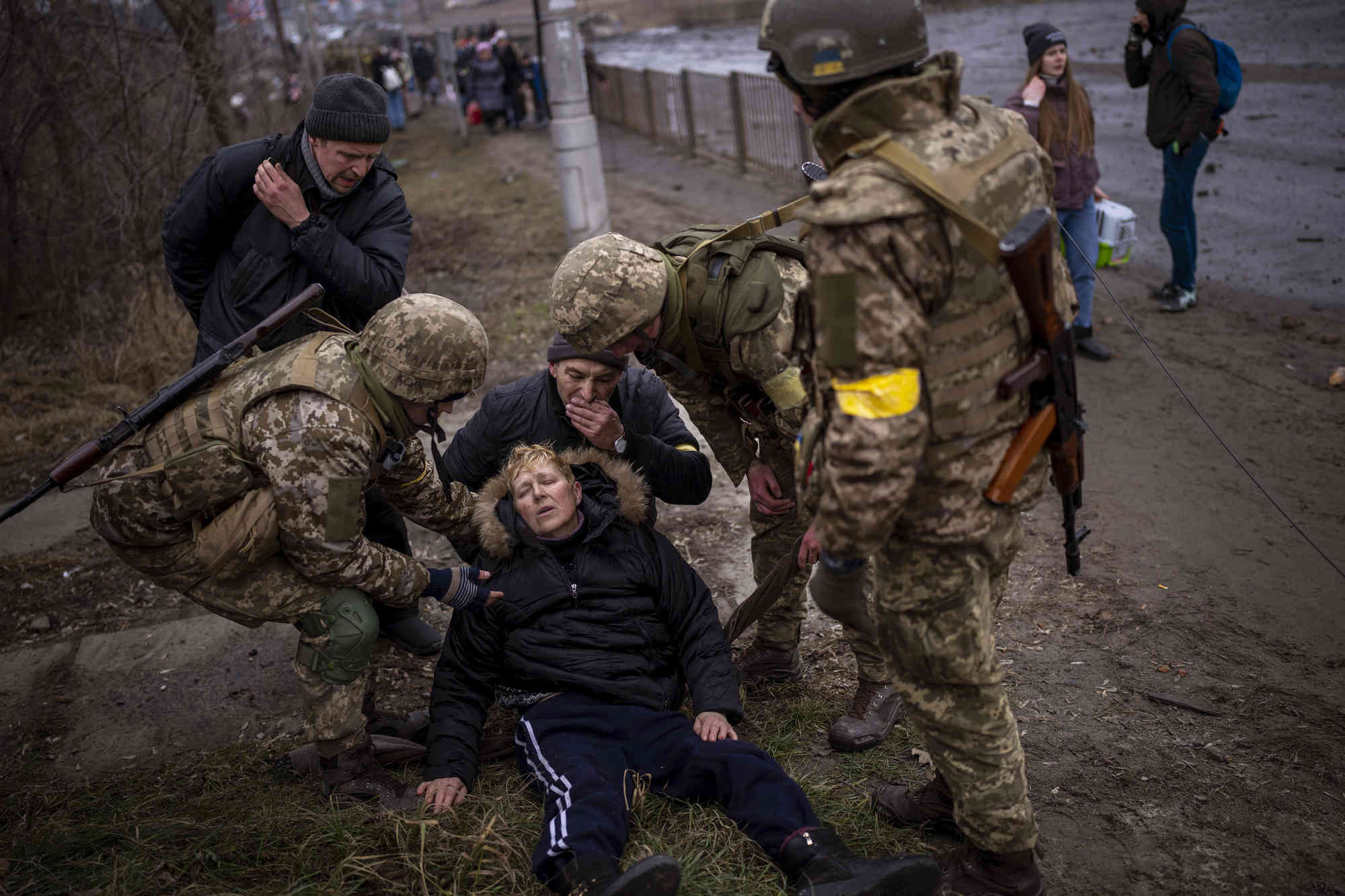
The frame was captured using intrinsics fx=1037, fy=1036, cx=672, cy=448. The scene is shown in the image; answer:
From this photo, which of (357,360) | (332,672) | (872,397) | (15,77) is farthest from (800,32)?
(15,77)

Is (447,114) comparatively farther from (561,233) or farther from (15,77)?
(15,77)

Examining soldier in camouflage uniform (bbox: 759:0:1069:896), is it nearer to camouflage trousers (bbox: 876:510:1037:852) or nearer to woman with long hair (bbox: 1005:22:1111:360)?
camouflage trousers (bbox: 876:510:1037:852)

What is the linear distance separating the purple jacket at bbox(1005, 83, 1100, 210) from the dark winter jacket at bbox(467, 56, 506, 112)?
13741 millimetres

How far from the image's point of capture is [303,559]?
2848 mm

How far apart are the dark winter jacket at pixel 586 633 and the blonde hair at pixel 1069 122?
3.87 metres

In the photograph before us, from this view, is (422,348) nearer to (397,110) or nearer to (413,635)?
(413,635)

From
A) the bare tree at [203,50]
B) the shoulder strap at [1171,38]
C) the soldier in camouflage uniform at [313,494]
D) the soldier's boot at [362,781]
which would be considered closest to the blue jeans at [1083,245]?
the shoulder strap at [1171,38]

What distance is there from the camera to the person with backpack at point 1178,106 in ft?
19.7

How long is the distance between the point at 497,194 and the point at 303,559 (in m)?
10.8

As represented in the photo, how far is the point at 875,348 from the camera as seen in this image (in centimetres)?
194

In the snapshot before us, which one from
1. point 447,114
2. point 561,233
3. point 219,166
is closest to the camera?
point 219,166

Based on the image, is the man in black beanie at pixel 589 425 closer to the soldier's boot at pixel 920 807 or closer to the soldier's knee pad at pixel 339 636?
the soldier's knee pad at pixel 339 636

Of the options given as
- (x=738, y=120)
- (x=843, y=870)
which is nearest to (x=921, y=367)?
(x=843, y=870)

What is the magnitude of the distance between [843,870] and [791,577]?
986 mm
